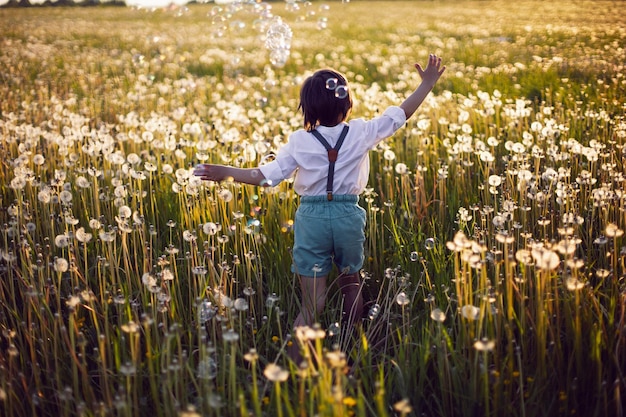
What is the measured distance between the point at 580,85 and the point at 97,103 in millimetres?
6184

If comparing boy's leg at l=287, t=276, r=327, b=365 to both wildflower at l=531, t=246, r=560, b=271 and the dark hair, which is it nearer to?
the dark hair

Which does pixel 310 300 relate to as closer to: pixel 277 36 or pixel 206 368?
pixel 206 368

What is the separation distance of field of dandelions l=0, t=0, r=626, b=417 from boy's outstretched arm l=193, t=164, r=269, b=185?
0.26 metres

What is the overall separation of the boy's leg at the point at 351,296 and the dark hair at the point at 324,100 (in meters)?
0.83

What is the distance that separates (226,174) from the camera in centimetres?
318

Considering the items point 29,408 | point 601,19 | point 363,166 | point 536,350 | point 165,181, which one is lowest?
point 29,408

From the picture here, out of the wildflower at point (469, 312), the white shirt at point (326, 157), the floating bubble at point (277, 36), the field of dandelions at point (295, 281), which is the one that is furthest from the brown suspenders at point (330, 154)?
the floating bubble at point (277, 36)

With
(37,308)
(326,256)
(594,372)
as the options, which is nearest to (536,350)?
(594,372)

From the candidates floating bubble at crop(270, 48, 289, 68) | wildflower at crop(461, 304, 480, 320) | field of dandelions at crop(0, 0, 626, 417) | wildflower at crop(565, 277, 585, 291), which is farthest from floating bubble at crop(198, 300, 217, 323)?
floating bubble at crop(270, 48, 289, 68)

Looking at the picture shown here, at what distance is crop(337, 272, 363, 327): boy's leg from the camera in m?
3.33

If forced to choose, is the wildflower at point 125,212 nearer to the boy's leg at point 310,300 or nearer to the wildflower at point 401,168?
the boy's leg at point 310,300

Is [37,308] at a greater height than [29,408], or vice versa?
[37,308]

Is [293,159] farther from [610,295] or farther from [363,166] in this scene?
[610,295]

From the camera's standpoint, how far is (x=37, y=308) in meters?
3.16
